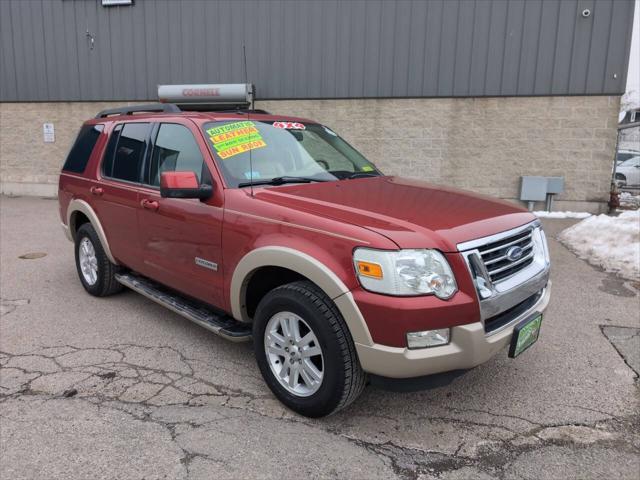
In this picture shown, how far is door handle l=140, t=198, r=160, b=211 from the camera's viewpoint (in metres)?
3.73

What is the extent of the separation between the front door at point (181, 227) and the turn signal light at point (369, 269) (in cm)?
116

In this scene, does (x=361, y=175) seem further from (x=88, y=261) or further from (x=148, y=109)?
(x=88, y=261)

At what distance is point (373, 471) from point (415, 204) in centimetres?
152

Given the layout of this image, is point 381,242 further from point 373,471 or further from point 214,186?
point 214,186

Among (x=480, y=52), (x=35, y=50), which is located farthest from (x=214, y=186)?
(x=35, y=50)

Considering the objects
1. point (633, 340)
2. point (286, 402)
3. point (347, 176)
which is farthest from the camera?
point (633, 340)

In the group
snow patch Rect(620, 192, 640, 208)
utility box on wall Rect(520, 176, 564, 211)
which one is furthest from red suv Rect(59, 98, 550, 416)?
snow patch Rect(620, 192, 640, 208)

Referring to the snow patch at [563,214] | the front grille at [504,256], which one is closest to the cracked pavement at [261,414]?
the front grille at [504,256]

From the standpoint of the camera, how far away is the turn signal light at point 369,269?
2.39m

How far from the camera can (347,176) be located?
3764 millimetres

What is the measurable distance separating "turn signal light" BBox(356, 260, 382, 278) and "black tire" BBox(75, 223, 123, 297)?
3.21 meters

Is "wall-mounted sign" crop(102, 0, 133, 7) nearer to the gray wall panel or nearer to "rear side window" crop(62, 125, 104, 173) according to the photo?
the gray wall panel

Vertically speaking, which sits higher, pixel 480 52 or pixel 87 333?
pixel 480 52

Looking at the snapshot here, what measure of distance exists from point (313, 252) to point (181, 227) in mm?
1331
